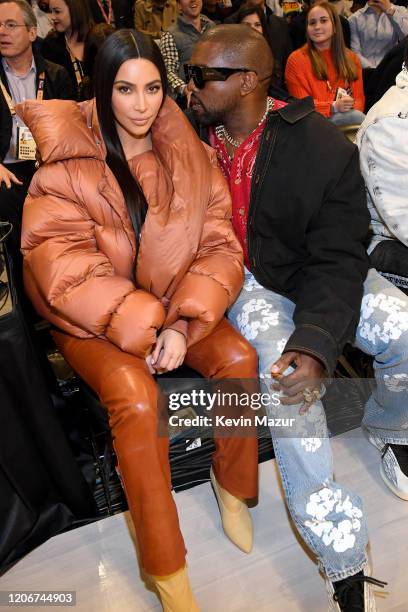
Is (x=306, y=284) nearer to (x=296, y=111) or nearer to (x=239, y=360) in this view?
(x=239, y=360)

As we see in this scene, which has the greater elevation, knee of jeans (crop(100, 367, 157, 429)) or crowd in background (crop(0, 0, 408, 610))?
crowd in background (crop(0, 0, 408, 610))

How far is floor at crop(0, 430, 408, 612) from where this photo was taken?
5.33 feet

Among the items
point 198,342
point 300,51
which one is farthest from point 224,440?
point 300,51

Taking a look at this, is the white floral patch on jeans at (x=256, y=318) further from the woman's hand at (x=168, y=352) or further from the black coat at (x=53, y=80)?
the black coat at (x=53, y=80)

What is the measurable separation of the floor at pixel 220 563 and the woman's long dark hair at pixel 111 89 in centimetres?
93

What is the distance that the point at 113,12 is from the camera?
4250mm

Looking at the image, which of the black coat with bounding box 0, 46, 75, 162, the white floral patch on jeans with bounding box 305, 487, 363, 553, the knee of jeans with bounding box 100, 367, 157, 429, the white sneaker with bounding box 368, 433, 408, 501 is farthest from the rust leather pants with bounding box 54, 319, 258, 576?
the black coat with bounding box 0, 46, 75, 162

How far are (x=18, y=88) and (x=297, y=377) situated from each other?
A: 205cm

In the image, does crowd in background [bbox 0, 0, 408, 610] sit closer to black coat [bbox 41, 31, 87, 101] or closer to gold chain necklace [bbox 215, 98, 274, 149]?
gold chain necklace [bbox 215, 98, 274, 149]

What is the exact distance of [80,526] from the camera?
1875 millimetres

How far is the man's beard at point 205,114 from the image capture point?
1924mm

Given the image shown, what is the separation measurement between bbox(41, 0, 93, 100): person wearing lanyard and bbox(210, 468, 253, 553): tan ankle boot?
2393 millimetres

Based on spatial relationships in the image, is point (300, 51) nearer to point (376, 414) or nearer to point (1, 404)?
point (376, 414)

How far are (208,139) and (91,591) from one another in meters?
1.46
